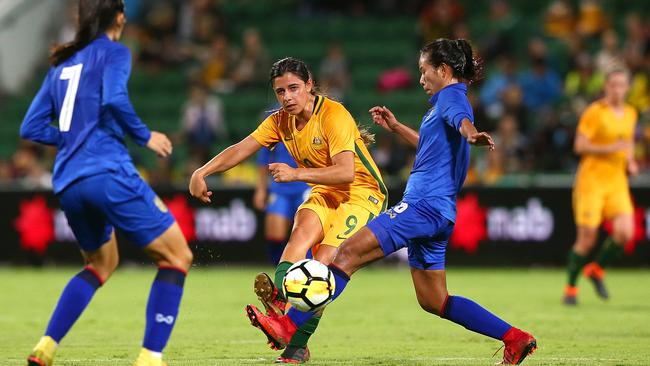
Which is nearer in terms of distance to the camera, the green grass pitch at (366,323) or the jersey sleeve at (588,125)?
the green grass pitch at (366,323)

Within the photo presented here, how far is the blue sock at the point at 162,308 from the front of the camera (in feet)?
20.5

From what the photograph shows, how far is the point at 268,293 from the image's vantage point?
24.5 feet

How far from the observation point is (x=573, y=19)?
65.7ft

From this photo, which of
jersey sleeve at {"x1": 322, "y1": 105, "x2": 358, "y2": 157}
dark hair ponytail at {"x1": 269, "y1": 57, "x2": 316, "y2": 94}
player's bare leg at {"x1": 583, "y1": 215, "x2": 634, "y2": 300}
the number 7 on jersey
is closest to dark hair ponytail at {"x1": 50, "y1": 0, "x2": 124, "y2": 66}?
the number 7 on jersey

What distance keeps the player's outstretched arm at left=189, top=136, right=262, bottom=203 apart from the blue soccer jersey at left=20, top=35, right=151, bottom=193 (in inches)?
32.0

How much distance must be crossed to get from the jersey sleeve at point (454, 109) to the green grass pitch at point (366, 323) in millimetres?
1555

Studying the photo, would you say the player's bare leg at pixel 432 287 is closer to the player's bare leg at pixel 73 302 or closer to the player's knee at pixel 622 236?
the player's bare leg at pixel 73 302

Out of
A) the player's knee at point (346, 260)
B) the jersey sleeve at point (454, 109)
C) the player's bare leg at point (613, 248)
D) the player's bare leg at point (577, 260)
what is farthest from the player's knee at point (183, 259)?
the player's bare leg at point (613, 248)

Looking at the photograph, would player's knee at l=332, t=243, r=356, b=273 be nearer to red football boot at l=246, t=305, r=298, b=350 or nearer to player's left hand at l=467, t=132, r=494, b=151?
red football boot at l=246, t=305, r=298, b=350

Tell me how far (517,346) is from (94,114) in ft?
9.52

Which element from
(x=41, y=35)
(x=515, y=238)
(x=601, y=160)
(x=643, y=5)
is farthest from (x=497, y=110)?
(x=41, y=35)

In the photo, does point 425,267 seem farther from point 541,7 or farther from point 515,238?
point 541,7

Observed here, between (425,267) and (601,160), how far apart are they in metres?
5.49

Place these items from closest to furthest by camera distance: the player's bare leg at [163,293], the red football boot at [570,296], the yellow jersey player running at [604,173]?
the player's bare leg at [163,293] → the red football boot at [570,296] → the yellow jersey player running at [604,173]
